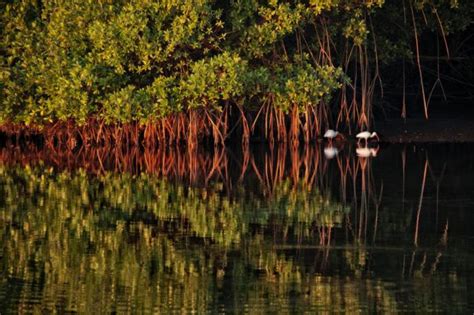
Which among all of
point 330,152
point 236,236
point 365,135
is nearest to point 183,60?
point 330,152

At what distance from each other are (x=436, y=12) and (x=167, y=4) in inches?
204

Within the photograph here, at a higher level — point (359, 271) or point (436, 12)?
point (436, 12)

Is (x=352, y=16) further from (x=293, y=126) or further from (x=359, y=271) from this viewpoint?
(x=359, y=271)

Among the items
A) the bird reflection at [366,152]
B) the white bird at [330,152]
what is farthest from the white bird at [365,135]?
the white bird at [330,152]

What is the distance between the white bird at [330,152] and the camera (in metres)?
23.6

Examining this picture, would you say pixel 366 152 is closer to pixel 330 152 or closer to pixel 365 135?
pixel 330 152

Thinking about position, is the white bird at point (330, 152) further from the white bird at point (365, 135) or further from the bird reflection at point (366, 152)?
the white bird at point (365, 135)

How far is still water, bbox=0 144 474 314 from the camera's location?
408 inches

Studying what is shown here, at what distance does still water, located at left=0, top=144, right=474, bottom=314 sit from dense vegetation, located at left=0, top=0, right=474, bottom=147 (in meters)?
1.57

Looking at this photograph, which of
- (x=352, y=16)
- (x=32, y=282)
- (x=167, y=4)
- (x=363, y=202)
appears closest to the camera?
(x=32, y=282)

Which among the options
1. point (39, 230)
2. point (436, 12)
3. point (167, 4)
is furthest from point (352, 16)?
point (39, 230)

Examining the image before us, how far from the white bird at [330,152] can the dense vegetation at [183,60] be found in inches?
22.7

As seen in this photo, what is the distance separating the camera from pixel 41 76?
2383 centimetres

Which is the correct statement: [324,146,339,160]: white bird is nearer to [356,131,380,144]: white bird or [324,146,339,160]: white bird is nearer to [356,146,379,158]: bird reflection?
[356,146,379,158]: bird reflection
